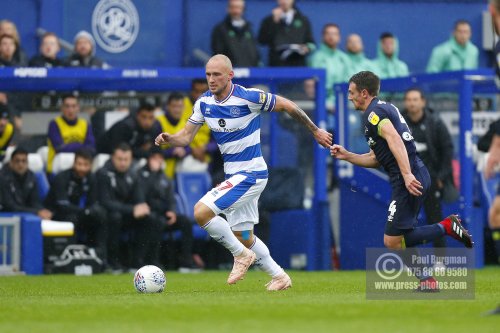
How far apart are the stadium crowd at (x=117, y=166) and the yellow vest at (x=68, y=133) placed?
1 centimetres

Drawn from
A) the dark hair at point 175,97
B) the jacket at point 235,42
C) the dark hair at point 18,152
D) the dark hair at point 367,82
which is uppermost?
the jacket at point 235,42

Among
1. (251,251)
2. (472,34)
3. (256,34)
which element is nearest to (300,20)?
(256,34)

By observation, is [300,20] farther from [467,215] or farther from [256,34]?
[467,215]

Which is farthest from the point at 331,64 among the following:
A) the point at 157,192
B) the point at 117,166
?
the point at 117,166

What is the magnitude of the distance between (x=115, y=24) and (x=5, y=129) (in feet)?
13.5

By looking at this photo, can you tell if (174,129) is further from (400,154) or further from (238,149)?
(400,154)

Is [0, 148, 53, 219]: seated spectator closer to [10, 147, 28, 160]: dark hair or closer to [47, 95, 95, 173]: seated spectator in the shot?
[10, 147, 28, 160]: dark hair

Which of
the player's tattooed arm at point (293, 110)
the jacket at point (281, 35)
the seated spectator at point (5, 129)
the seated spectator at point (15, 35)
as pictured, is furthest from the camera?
the jacket at point (281, 35)

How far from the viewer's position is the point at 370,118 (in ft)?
36.9

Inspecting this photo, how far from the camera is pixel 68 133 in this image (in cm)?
1783

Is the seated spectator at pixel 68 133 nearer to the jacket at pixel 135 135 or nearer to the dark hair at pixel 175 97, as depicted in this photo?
the jacket at pixel 135 135

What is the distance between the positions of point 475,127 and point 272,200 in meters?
3.60

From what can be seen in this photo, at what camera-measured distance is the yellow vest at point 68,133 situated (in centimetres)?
1783

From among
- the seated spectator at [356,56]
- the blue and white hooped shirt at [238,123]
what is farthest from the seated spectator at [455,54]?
the blue and white hooped shirt at [238,123]
